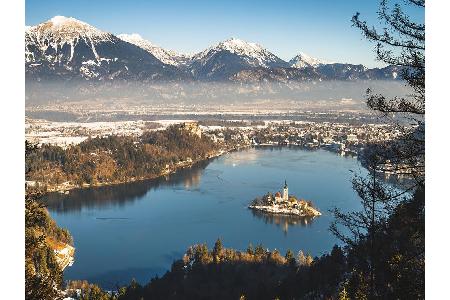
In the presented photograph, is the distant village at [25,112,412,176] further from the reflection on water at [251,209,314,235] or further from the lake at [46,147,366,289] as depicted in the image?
the reflection on water at [251,209,314,235]

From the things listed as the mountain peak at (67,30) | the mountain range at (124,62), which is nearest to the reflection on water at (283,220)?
the mountain range at (124,62)

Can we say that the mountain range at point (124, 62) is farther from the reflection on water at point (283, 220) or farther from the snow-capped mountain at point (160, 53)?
the reflection on water at point (283, 220)

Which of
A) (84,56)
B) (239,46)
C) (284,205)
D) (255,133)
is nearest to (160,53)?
(239,46)

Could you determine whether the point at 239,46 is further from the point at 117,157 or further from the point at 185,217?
the point at 185,217

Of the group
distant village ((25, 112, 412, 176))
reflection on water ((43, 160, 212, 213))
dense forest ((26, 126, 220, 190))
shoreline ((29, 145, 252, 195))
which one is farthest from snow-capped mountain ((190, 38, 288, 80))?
reflection on water ((43, 160, 212, 213))

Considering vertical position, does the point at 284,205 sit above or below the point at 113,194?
above

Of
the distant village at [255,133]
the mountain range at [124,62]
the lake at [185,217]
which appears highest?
the mountain range at [124,62]
